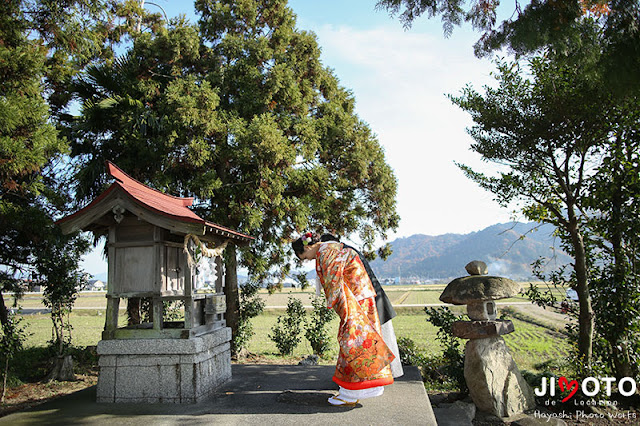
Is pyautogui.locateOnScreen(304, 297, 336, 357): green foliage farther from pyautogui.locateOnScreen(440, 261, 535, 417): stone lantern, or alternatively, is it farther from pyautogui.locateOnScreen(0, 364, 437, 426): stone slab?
pyautogui.locateOnScreen(440, 261, 535, 417): stone lantern

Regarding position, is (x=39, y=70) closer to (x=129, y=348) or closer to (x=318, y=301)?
(x=129, y=348)

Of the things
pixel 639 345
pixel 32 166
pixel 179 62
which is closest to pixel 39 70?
pixel 32 166

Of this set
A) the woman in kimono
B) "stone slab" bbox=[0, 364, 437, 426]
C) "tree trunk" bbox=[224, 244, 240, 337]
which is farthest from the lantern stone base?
"tree trunk" bbox=[224, 244, 240, 337]

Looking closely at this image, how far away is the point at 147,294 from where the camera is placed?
17.4 ft

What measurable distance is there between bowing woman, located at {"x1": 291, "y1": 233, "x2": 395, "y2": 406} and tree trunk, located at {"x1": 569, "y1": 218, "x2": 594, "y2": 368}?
11.4 ft

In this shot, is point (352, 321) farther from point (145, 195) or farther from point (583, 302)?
point (583, 302)

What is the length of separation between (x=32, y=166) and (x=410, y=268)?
→ 19543 cm

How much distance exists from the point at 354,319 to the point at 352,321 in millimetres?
33

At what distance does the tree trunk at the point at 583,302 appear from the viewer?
6.18 metres

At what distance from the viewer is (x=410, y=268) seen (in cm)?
19425

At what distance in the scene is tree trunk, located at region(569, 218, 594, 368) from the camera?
6176 millimetres

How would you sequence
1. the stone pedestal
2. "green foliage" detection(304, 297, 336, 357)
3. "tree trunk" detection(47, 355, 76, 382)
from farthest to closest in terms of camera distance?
"green foliage" detection(304, 297, 336, 357), "tree trunk" detection(47, 355, 76, 382), the stone pedestal

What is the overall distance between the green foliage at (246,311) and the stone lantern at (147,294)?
5065 mm

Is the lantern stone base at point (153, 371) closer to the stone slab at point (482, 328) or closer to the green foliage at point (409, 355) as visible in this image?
the stone slab at point (482, 328)
